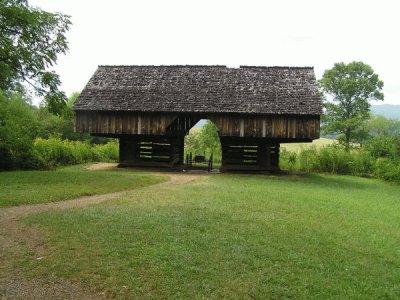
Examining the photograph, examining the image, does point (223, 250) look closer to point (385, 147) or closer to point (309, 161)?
point (309, 161)

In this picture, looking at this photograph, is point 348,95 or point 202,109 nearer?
point 202,109

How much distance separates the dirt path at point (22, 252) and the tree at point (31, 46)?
750 centimetres

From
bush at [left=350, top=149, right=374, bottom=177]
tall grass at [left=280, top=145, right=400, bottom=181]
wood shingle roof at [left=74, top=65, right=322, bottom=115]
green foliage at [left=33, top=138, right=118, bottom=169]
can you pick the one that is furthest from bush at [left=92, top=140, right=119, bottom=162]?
bush at [left=350, top=149, right=374, bottom=177]

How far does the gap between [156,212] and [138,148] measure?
15.4 meters

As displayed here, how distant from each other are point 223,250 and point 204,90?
17.2 meters

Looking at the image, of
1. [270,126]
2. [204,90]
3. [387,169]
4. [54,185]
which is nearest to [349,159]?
[387,169]

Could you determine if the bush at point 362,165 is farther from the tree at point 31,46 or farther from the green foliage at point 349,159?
the tree at point 31,46

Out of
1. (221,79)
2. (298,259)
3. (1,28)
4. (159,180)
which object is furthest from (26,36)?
(298,259)

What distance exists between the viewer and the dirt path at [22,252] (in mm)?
5855

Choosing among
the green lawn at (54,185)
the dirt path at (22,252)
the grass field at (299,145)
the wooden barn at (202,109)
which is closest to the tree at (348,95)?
the grass field at (299,145)

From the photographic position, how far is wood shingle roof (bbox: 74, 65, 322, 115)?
2266 cm

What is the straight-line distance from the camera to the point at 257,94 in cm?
2327

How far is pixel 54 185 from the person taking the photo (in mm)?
15102

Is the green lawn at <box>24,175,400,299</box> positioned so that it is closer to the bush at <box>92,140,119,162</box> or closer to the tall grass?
the tall grass
